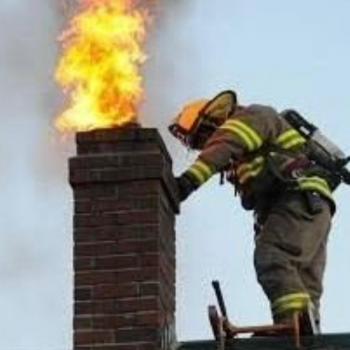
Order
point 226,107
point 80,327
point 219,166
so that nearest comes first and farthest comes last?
point 80,327, point 219,166, point 226,107

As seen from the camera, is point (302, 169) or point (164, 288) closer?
point (164, 288)

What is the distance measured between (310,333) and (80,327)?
137 cm

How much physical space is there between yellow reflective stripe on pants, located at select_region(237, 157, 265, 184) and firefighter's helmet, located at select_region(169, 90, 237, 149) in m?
0.39

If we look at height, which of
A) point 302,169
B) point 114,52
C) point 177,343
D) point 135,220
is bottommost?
point 177,343

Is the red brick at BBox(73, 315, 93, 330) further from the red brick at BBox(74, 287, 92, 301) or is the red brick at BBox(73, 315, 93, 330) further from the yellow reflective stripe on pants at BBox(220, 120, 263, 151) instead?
the yellow reflective stripe on pants at BBox(220, 120, 263, 151)

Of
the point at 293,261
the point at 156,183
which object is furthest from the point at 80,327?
the point at 293,261

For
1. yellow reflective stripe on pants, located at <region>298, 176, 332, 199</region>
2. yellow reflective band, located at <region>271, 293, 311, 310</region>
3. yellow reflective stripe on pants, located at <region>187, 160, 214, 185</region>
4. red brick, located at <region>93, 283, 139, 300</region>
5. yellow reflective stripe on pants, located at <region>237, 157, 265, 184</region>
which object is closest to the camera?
red brick, located at <region>93, 283, 139, 300</region>

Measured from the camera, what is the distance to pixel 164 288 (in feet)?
30.8

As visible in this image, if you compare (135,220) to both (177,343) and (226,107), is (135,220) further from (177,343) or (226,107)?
(226,107)

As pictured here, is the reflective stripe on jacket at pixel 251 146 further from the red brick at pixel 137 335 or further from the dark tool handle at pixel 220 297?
the red brick at pixel 137 335

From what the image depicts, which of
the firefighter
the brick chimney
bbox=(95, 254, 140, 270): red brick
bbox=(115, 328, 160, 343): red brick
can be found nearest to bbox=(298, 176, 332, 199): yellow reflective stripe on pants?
the firefighter

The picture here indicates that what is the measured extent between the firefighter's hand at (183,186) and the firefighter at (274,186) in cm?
5

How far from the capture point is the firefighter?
1025cm

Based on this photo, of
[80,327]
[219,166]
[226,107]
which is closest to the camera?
[80,327]
